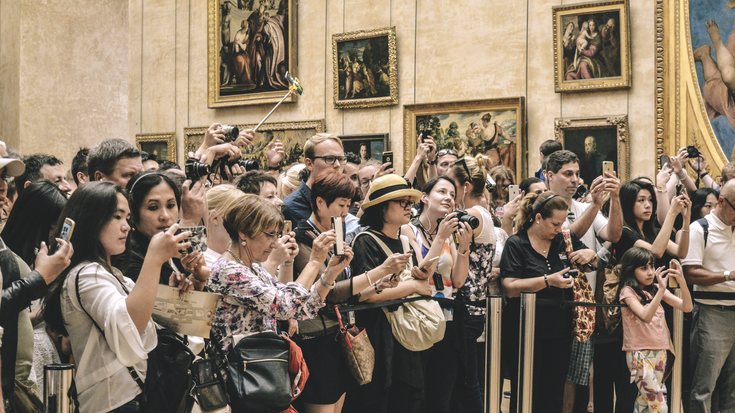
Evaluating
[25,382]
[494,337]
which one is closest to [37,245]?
[25,382]

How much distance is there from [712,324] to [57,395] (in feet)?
17.1

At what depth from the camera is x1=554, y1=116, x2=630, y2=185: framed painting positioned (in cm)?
878

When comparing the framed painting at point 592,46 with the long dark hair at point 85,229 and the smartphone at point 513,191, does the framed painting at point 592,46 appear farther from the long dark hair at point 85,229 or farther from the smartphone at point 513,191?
the long dark hair at point 85,229

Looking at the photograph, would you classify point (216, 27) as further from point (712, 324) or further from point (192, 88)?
point (712, 324)

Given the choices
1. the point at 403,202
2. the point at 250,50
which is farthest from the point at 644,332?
the point at 250,50

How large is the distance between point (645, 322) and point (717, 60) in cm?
471

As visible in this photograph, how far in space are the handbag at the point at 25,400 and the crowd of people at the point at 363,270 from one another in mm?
29

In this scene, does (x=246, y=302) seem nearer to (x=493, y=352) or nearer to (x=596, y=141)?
(x=493, y=352)

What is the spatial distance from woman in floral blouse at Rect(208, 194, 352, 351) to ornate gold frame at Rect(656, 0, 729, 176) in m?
6.44

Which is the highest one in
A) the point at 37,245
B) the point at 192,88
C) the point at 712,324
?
the point at 192,88

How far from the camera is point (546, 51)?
30.6 feet

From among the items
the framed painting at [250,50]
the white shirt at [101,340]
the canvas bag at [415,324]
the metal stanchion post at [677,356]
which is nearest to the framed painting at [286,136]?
the framed painting at [250,50]

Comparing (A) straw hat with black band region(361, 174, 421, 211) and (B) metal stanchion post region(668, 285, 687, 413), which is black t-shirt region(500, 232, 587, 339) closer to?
(B) metal stanchion post region(668, 285, 687, 413)

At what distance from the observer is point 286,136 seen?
11477 mm
